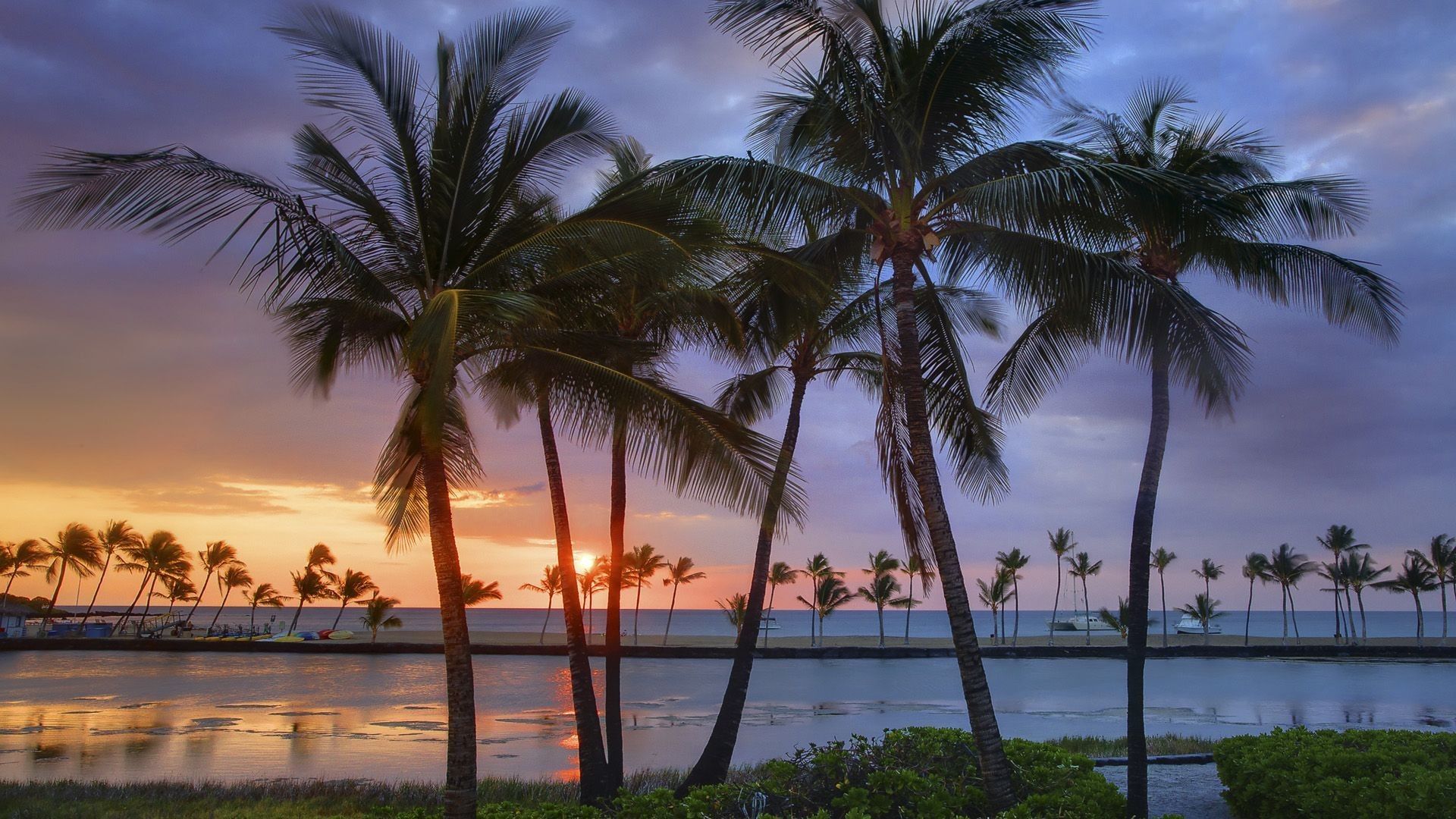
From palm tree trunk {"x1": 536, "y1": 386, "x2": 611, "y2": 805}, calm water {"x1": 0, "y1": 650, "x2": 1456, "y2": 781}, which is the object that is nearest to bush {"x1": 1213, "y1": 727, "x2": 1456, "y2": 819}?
palm tree trunk {"x1": 536, "y1": 386, "x2": 611, "y2": 805}

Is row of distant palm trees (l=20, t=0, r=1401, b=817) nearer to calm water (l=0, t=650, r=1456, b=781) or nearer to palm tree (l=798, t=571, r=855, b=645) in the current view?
calm water (l=0, t=650, r=1456, b=781)

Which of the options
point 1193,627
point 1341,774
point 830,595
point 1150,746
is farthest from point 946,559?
point 1193,627

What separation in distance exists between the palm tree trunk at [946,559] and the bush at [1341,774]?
11.3 feet

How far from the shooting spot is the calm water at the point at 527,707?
20.1m

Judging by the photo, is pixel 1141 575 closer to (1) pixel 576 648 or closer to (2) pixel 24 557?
(1) pixel 576 648

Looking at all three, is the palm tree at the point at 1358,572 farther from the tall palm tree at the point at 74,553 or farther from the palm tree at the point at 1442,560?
the tall palm tree at the point at 74,553

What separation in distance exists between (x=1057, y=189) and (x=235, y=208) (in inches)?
285

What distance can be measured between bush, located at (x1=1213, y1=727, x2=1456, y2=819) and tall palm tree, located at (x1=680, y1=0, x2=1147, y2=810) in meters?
3.67

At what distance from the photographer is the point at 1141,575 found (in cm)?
959

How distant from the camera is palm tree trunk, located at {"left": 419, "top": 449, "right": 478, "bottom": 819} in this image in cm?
770

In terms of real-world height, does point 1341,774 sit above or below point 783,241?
below

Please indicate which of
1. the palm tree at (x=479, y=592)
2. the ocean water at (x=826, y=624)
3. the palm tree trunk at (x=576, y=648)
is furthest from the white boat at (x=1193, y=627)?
the palm tree trunk at (x=576, y=648)

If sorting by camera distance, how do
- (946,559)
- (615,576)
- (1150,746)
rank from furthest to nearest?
(1150,746)
(615,576)
(946,559)

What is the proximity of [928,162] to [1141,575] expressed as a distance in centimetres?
500
